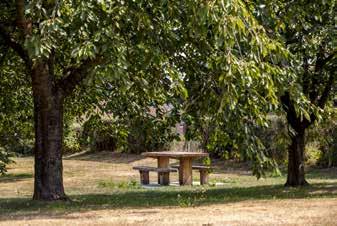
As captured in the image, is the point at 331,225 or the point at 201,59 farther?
the point at 201,59

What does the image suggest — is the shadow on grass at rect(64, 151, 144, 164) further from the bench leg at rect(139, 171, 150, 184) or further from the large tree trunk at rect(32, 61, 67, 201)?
the large tree trunk at rect(32, 61, 67, 201)

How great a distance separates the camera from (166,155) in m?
21.7

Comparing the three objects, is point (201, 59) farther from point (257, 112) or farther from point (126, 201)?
point (126, 201)

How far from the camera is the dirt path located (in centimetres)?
977

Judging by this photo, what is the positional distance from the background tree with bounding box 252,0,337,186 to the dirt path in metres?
1.73

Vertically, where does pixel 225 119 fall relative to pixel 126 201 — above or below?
above

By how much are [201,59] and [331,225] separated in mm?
4754

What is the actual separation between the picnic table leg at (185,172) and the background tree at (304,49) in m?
4.44

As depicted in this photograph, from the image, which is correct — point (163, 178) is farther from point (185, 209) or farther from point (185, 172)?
point (185, 209)

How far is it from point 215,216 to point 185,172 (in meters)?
11.3

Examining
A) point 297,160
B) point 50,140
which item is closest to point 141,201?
point 50,140

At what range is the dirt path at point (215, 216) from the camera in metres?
9.77

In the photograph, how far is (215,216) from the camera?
10516 mm

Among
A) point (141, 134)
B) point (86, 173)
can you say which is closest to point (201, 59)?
point (141, 134)
